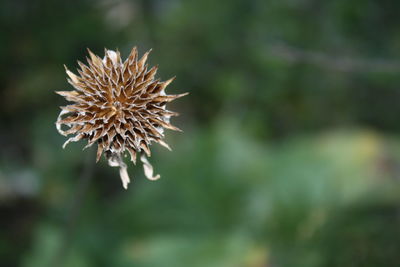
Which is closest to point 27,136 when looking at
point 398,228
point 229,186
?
point 229,186

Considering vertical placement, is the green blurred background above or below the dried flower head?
above

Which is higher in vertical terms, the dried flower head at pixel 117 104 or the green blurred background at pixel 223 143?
the green blurred background at pixel 223 143

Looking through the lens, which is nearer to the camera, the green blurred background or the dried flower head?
the dried flower head

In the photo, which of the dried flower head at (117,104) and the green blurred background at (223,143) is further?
the green blurred background at (223,143)

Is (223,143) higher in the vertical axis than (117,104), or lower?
higher

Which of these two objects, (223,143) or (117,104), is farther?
(223,143)

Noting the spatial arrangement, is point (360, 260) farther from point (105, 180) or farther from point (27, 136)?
point (27, 136)
